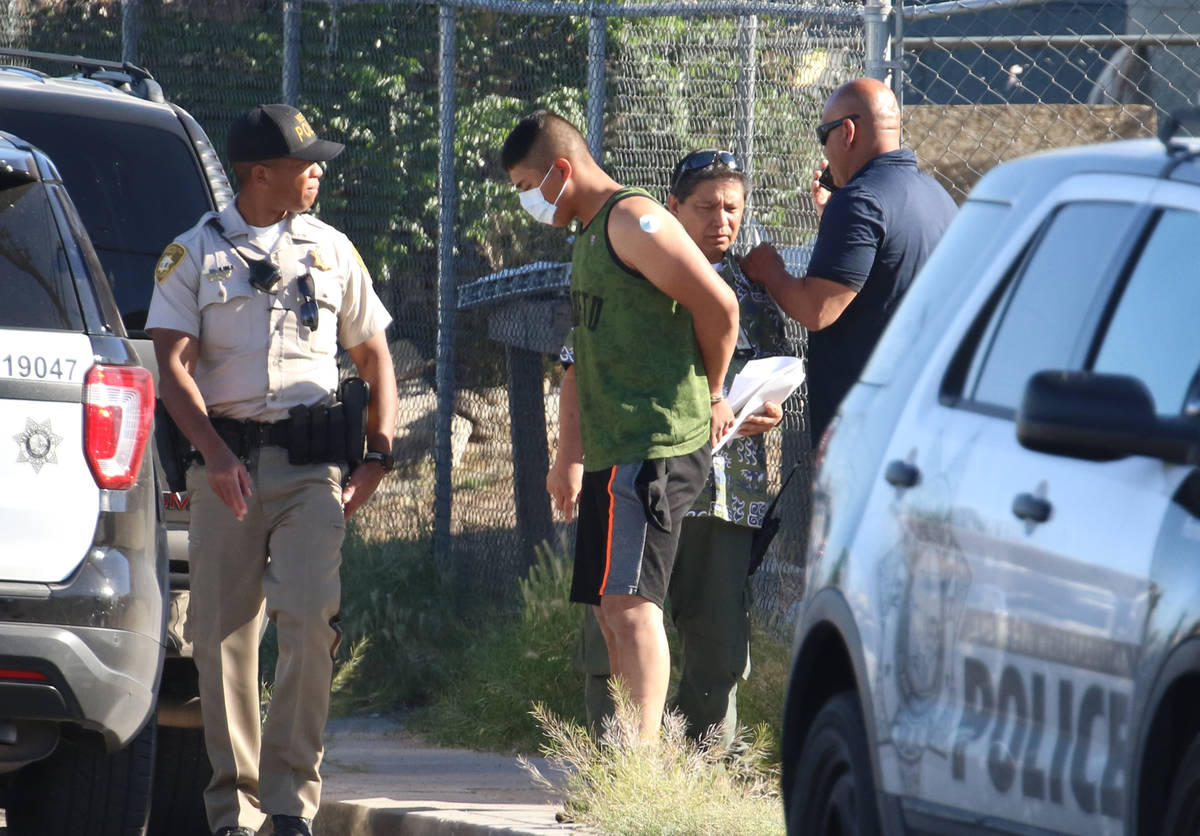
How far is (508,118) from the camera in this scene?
9.34m

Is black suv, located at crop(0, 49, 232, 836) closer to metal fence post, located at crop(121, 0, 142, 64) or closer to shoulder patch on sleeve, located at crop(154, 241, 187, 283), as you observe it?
shoulder patch on sleeve, located at crop(154, 241, 187, 283)

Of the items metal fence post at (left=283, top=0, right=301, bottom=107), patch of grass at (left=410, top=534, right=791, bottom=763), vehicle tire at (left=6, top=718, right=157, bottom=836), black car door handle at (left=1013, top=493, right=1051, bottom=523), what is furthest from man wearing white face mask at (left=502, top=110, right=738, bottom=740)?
metal fence post at (left=283, top=0, right=301, bottom=107)

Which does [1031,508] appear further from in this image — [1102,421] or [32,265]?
[32,265]

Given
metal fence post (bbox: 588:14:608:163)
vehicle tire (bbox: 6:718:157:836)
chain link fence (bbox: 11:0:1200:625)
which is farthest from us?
metal fence post (bbox: 588:14:608:163)

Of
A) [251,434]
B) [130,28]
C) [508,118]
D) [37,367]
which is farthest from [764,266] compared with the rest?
[130,28]

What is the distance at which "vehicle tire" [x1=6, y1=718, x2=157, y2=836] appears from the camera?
5234 millimetres

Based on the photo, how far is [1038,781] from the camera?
10.1ft

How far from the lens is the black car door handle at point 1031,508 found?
3171mm

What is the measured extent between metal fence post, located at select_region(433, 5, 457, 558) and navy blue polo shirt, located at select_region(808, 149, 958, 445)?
3.14 metres

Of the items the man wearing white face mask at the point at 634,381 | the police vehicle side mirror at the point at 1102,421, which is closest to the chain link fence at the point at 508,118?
the man wearing white face mask at the point at 634,381

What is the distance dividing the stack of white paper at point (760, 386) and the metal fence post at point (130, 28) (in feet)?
17.8

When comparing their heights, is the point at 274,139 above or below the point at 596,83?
below

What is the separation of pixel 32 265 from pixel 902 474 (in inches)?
89.9

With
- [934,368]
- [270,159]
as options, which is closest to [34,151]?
[270,159]
